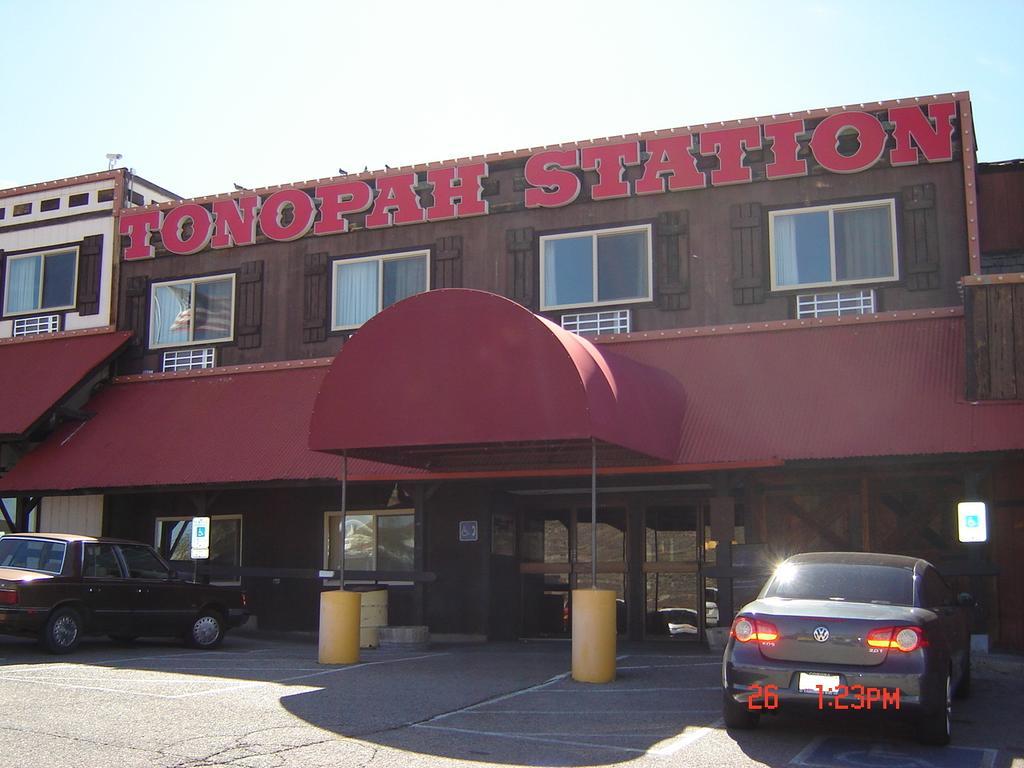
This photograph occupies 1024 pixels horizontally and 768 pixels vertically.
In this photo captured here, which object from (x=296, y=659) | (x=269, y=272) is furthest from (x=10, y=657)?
(x=269, y=272)

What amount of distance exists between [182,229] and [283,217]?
2.28 m

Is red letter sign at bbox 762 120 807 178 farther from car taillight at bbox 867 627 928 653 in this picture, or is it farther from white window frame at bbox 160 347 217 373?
car taillight at bbox 867 627 928 653

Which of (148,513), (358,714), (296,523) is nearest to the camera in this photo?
(358,714)

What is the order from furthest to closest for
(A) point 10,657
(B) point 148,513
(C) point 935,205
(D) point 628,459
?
(B) point 148,513, (C) point 935,205, (D) point 628,459, (A) point 10,657

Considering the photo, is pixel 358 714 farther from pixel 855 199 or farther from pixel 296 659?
pixel 855 199

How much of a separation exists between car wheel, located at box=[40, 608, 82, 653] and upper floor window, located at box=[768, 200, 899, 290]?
449 inches

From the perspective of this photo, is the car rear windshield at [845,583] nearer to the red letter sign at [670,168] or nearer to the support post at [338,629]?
the support post at [338,629]

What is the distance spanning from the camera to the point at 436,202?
20969mm

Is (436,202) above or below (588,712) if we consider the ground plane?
above

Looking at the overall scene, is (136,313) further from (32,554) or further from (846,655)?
(846,655)

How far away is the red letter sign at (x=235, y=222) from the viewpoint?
22453 millimetres

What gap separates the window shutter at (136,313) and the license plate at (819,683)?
1708 cm

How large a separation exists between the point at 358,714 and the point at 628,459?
268 inches

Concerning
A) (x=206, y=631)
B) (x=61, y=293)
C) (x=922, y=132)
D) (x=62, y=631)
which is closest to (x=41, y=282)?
(x=61, y=293)
